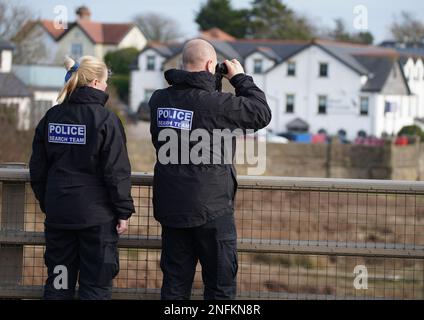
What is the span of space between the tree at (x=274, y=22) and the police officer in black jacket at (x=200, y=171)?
89.6 metres

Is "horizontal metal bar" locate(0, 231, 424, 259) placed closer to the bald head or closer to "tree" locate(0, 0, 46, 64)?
the bald head

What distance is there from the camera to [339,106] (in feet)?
227

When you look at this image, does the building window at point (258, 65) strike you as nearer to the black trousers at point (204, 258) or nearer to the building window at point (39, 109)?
the building window at point (39, 109)

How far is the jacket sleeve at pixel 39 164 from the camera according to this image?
7.33 meters

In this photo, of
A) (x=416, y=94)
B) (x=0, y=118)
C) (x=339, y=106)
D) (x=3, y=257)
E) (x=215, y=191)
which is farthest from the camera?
(x=339, y=106)

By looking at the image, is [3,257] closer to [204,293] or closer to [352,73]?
[204,293]

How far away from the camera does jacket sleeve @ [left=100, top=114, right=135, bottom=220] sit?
708 centimetres

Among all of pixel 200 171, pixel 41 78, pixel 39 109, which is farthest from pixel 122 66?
pixel 200 171

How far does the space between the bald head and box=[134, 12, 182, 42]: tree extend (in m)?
95.6

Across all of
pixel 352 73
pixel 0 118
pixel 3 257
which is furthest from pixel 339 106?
pixel 3 257

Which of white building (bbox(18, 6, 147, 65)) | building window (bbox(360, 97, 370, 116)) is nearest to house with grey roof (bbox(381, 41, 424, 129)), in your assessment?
building window (bbox(360, 97, 370, 116))

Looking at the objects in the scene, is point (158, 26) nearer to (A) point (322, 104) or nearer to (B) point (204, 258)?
(A) point (322, 104)

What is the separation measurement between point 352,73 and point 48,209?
63.8 metres

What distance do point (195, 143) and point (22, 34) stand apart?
152ft
